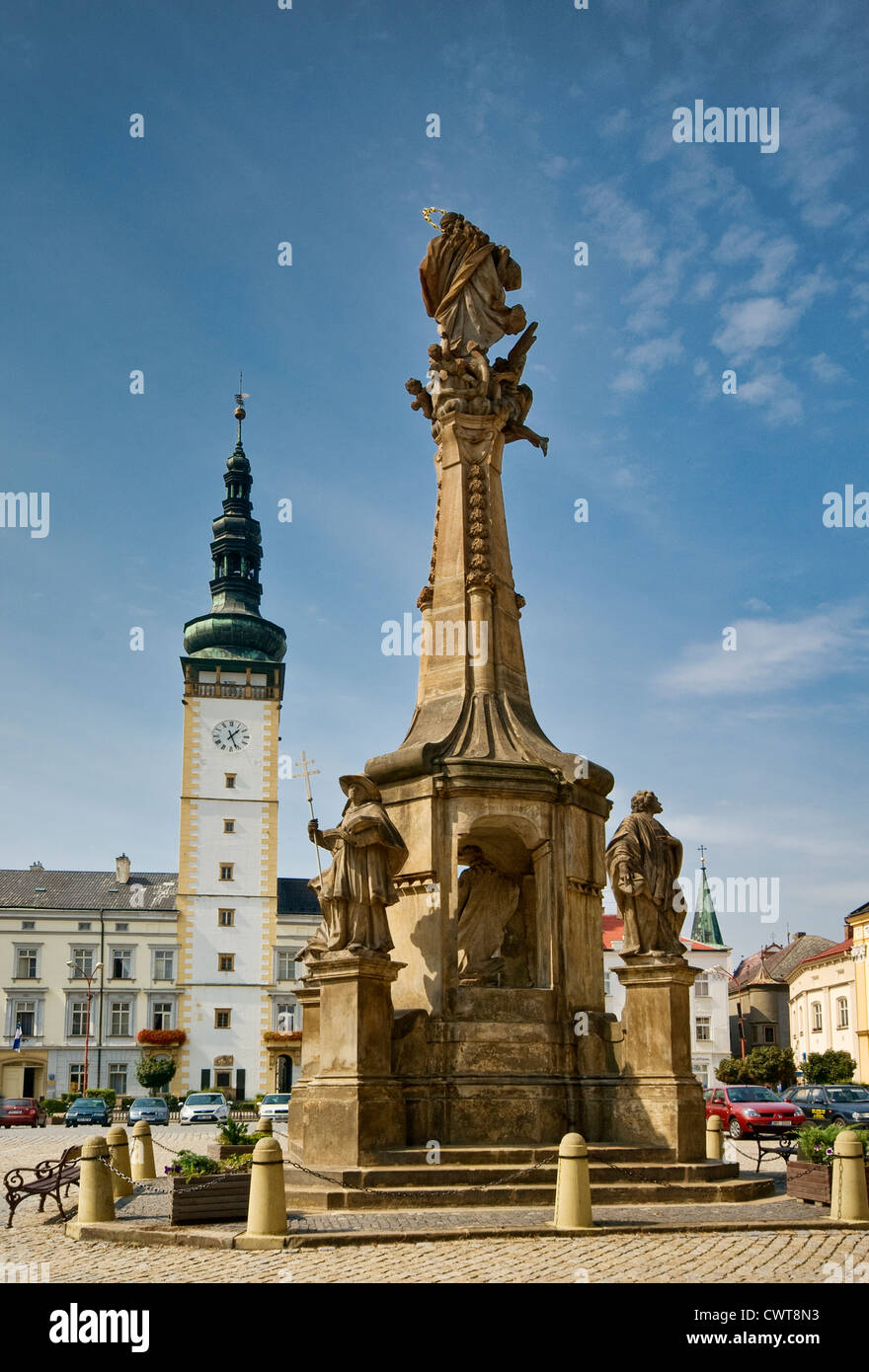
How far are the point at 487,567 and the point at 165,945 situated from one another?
60.9 m

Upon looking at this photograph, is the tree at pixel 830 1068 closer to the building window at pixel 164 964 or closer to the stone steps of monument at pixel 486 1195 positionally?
the building window at pixel 164 964

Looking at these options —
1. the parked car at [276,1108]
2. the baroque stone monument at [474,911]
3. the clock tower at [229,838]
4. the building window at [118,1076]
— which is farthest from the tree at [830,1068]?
the baroque stone monument at [474,911]

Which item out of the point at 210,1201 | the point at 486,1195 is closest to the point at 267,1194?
the point at 210,1201

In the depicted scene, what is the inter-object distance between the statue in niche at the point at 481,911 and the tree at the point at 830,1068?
47732mm

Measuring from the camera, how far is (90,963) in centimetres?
7294

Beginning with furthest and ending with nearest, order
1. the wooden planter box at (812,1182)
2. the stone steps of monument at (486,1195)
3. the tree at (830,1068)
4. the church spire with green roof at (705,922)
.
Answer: the church spire with green roof at (705,922) < the tree at (830,1068) < the wooden planter box at (812,1182) < the stone steps of monument at (486,1195)

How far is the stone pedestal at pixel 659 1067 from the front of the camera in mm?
13945

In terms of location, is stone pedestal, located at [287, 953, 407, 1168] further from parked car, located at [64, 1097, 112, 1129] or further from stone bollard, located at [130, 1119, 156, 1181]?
parked car, located at [64, 1097, 112, 1129]

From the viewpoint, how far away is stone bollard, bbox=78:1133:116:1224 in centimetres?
1209

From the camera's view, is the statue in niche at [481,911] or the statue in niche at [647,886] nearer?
the statue in niche at [647,886]

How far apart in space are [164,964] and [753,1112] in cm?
4999

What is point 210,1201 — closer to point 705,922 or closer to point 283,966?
point 283,966

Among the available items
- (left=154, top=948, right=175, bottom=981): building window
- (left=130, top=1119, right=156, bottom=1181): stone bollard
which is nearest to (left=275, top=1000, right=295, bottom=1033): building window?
(left=154, top=948, right=175, bottom=981): building window

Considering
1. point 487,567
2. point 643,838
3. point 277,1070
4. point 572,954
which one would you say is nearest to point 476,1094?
point 572,954
